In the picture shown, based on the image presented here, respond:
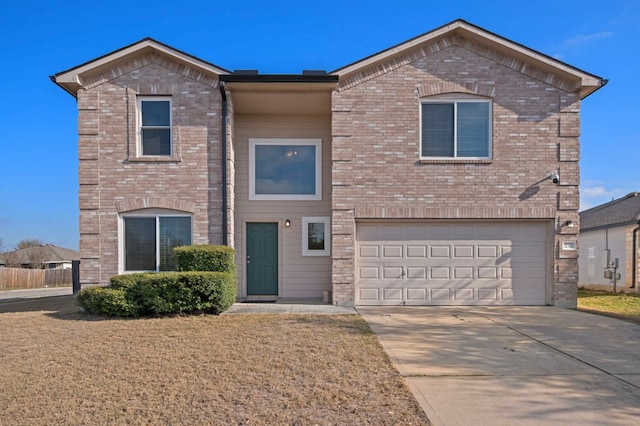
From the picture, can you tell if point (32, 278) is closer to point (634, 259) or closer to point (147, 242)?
point (147, 242)

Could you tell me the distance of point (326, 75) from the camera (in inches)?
373

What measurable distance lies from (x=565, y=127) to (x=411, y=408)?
8.94m

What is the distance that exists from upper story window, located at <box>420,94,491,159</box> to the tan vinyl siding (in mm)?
2810

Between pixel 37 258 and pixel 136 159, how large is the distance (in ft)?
155

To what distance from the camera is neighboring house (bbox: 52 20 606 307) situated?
9648 millimetres

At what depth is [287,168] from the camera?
11.1 m

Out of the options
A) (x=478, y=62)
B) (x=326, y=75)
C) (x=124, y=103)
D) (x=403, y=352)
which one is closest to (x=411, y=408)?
(x=403, y=352)

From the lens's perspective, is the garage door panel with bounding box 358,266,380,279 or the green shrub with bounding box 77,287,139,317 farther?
the garage door panel with bounding box 358,266,380,279

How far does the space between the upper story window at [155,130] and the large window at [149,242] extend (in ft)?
5.61

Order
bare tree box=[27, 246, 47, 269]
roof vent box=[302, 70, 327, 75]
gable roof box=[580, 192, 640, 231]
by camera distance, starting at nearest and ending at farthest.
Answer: roof vent box=[302, 70, 327, 75] < gable roof box=[580, 192, 640, 231] < bare tree box=[27, 246, 47, 269]

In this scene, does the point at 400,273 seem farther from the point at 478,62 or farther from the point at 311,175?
the point at 478,62

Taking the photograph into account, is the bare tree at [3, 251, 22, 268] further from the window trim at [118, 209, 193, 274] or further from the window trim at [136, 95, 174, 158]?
the window trim at [136, 95, 174, 158]

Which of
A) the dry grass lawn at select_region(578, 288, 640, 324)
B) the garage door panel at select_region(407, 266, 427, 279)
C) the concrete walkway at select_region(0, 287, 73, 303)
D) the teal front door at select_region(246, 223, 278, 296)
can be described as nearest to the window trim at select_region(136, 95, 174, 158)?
the teal front door at select_region(246, 223, 278, 296)

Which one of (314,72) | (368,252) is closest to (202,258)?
(368,252)
